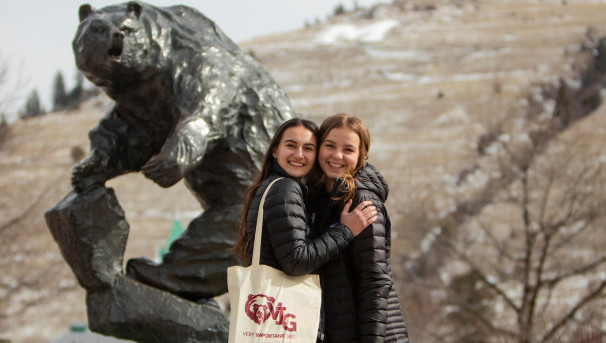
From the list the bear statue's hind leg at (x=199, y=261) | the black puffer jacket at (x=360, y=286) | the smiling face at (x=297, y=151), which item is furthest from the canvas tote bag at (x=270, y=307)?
the bear statue's hind leg at (x=199, y=261)

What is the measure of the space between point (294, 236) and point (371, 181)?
52 centimetres

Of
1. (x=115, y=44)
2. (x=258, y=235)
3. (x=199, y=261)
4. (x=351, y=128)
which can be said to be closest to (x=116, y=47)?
(x=115, y=44)

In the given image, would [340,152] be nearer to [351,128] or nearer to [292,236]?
[351,128]

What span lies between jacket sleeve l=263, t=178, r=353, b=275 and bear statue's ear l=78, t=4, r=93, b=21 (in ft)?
7.18

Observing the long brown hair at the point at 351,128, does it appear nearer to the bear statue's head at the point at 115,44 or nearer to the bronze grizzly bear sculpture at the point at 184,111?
the bronze grizzly bear sculpture at the point at 184,111

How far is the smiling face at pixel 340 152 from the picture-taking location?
267 cm

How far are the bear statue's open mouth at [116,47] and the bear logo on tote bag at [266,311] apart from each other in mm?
2168

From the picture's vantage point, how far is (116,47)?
3.95m

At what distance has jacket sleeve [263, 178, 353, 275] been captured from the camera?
7.82 feet

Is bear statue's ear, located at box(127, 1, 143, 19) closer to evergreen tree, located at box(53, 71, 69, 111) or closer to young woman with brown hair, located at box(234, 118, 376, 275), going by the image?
young woman with brown hair, located at box(234, 118, 376, 275)

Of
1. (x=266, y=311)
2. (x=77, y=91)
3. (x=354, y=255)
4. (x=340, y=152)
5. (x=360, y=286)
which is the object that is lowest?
(x=266, y=311)

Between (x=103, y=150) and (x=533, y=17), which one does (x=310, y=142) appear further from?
(x=533, y=17)

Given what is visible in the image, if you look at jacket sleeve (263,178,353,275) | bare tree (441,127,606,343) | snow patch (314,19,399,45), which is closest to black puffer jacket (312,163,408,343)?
jacket sleeve (263,178,353,275)

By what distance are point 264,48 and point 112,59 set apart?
7100 centimetres
